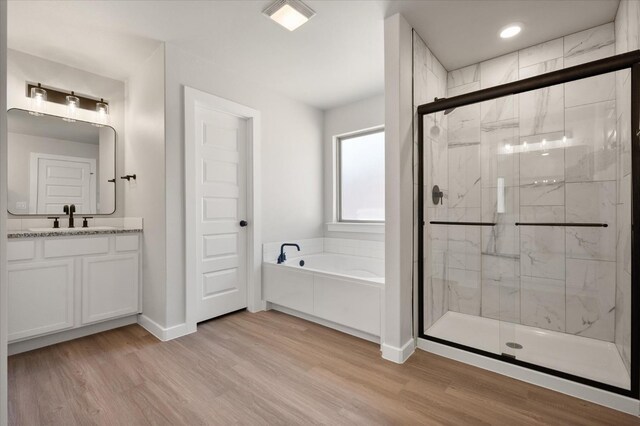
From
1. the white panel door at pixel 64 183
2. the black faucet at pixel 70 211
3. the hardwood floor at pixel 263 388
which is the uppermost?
the white panel door at pixel 64 183

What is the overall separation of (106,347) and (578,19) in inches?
172

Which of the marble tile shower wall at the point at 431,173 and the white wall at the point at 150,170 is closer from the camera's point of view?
the marble tile shower wall at the point at 431,173

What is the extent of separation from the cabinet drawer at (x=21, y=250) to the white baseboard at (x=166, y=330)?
40.5 inches

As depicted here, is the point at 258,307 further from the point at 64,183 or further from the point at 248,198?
the point at 64,183

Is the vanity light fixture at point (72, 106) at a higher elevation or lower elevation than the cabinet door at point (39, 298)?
higher

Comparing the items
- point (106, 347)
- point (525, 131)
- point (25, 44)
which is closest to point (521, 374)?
point (525, 131)

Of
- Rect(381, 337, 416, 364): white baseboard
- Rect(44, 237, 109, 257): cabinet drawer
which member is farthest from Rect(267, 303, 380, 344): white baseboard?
Rect(44, 237, 109, 257): cabinet drawer

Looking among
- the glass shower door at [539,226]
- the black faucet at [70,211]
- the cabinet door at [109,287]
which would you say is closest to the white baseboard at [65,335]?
the cabinet door at [109,287]

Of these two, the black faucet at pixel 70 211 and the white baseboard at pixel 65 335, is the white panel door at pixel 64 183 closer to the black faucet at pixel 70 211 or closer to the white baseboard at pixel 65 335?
the black faucet at pixel 70 211

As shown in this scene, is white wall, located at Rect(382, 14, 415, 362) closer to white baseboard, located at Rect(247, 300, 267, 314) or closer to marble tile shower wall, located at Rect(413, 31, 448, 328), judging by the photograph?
marble tile shower wall, located at Rect(413, 31, 448, 328)

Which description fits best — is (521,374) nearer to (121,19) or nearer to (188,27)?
(188,27)

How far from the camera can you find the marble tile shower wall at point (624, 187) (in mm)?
1673

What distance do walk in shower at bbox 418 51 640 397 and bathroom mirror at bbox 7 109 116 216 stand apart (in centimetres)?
310

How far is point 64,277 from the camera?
2441 millimetres
